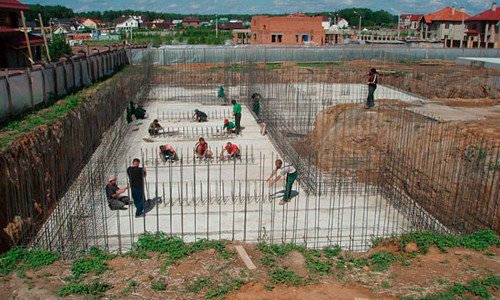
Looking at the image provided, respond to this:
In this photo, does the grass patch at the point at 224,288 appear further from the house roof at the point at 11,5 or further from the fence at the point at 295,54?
the fence at the point at 295,54

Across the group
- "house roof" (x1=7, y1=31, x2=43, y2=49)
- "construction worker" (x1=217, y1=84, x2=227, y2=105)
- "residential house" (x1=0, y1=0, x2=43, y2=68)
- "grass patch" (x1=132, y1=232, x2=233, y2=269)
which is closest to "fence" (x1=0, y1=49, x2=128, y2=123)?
"residential house" (x1=0, y1=0, x2=43, y2=68)

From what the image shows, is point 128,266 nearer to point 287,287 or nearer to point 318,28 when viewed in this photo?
point 287,287

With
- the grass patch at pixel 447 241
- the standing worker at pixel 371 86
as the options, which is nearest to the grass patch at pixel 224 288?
the grass patch at pixel 447 241

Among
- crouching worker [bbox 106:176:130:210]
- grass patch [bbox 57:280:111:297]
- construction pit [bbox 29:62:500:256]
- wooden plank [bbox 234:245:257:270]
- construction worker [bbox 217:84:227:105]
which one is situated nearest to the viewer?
grass patch [bbox 57:280:111:297]

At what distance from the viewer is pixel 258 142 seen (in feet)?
53.6

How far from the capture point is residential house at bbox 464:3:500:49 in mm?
52656

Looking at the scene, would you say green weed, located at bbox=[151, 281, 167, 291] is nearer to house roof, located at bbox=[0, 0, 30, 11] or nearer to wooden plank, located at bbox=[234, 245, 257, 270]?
wooden plank, located at bbox=[234, 245, 257, 270]

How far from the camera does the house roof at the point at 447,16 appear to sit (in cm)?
5974

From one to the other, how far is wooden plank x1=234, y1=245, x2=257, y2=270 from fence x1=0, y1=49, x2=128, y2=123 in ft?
24.3

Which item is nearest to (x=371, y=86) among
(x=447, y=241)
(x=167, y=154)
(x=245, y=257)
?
(x=167, y=154)

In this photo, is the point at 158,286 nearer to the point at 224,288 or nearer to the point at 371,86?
the point at 224,288

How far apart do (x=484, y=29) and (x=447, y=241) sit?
55115mm

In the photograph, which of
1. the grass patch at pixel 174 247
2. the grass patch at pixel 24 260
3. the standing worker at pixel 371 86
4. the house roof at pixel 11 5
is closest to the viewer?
the grass patch at pixel 24 260

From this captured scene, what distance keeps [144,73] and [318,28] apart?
102ft
